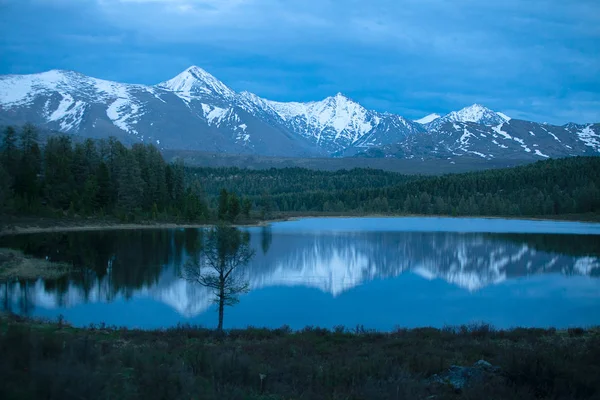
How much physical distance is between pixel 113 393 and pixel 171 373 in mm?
949

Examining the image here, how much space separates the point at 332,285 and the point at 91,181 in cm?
5431

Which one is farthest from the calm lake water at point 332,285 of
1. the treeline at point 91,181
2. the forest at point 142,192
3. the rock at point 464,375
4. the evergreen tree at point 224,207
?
the evergreen tree at point 224,207

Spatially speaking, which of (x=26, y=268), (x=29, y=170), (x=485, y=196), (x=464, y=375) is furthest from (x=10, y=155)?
(x=485, y=196)

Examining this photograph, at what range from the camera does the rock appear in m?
9.99

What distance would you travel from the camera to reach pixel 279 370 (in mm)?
10617

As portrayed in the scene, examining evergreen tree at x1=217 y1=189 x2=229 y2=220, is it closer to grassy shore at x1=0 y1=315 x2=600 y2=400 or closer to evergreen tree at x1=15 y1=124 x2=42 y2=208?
evergreen tree at x1=15 y1=124 x2=42 y2=208

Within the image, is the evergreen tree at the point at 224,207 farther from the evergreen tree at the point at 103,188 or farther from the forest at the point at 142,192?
the evergreen tree at the point at 103,188

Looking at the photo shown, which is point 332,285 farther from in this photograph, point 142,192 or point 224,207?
point 224,207

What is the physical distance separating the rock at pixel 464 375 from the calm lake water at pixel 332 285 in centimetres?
1347

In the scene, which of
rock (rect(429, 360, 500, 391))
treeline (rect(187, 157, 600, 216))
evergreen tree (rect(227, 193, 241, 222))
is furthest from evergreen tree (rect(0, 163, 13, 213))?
rock (rect(429, 360, 500, 391))

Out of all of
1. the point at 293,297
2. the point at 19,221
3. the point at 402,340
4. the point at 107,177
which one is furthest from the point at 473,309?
the point at 107,177

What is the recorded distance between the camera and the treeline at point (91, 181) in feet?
249

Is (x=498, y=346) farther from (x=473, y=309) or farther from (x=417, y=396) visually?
(x=473, y=309)

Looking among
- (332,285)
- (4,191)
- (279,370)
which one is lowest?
(332,285)
